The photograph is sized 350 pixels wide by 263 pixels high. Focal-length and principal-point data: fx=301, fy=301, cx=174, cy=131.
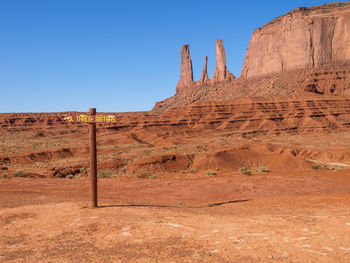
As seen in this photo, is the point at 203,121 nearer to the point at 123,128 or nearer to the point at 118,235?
the point at 123,128

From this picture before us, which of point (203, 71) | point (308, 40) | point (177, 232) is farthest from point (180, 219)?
point (203, 71)

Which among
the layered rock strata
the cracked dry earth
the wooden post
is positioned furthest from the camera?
the layered rock strata

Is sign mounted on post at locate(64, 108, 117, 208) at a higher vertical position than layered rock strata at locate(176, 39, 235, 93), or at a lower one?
lower

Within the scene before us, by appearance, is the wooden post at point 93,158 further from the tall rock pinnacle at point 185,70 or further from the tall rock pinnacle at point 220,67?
the tall rock pinnacle at point 185,70

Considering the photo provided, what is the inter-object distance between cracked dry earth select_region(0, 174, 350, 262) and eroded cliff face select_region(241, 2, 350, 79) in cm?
9518

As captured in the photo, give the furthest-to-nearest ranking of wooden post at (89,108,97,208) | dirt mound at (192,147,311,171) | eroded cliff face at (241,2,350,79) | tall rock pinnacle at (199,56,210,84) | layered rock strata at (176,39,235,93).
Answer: tall rock pinnacle at (199,56,210,84), layered rock strata at (176,39,235,93), eroded cliff face at (241,2,350,79), dirt mound at (192,147,311,171), wooden post at (89,108,97,208)

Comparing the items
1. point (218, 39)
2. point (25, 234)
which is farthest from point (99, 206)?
point (218, 39)

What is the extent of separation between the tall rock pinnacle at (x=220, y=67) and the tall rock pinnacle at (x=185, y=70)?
16.5m

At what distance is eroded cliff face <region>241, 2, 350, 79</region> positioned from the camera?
3686 inches

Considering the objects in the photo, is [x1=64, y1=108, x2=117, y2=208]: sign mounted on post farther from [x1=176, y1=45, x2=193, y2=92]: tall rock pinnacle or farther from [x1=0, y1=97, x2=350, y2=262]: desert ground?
[x1=176, y1=45, x2=193, y2=92]: tall rock pinnacle

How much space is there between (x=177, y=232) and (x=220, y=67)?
130 meters

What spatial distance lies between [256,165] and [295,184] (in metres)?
10.2

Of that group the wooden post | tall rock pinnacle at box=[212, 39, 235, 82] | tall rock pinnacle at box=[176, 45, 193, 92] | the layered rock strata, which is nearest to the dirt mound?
the wooden post

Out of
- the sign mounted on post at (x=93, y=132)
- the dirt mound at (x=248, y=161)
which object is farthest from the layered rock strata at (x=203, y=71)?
the sign mounted on post at (x=93, y=132)
